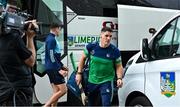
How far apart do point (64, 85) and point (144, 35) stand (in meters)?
2.14

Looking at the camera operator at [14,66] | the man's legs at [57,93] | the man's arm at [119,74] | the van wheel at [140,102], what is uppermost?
the camera operator at [14,66]

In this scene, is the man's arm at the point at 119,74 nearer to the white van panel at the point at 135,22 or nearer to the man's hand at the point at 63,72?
the man's hand at the point at 63,72

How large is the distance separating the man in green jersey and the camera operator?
6.82 ft

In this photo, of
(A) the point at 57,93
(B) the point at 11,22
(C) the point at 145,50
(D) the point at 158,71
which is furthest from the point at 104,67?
(B) the point at 11,22

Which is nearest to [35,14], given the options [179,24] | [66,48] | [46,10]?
[46,10]

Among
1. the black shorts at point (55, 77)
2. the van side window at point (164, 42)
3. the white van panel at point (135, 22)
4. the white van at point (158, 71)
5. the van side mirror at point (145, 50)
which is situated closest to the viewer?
the white van at point (158, 71)

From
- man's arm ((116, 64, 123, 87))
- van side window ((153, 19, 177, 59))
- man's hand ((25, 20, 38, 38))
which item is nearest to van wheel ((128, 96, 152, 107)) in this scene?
man's arm ((116, 64, 123, 87))

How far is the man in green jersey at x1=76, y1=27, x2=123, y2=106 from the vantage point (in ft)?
21.7

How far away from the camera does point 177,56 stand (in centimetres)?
594

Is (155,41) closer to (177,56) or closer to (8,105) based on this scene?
(177,56)

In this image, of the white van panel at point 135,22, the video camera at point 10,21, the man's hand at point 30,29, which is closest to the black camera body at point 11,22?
the video camera at point 10,21

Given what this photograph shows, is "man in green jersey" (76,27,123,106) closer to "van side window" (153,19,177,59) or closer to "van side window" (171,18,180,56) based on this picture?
"van side window" (153,19,177,59)

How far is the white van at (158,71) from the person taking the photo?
5.98 metres

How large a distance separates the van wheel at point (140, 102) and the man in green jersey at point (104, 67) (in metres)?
0.35
